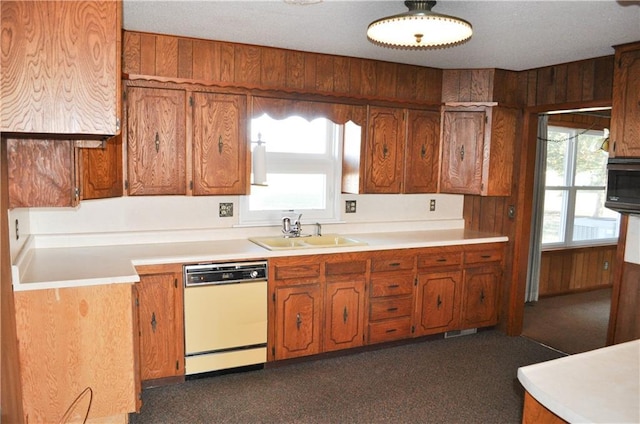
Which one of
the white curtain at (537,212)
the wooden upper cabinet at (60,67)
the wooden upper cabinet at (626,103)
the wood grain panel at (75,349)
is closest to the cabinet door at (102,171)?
the wood grain panel at (75,349)

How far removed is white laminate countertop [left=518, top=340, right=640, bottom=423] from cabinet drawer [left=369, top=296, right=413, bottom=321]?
7.52 feet

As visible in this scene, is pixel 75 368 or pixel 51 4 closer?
pixel 51 4

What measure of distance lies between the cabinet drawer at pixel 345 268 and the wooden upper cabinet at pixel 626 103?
6.40ft

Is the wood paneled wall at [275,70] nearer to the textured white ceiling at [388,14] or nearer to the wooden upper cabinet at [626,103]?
the textured white ceiling at [388,14]

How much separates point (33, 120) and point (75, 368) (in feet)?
5.34

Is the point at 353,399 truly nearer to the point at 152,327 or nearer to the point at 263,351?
the point at 263,351

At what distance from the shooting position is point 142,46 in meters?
3.23

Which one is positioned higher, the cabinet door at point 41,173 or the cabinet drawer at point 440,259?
the cabinet door at point 41,173

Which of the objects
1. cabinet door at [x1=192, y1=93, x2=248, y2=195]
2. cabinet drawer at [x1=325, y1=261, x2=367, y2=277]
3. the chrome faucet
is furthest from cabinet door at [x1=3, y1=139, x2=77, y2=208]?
cabinet drawer at [x1=325, y1=261, x2=367, y2=277]

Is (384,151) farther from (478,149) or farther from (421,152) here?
(478,149)

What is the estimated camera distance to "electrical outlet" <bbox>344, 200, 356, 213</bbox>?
169 inches

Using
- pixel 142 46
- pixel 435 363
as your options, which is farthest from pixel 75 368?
pixel 435 363

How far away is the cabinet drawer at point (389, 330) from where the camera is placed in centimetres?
386

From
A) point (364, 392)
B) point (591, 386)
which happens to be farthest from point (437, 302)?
point (591, 386)
